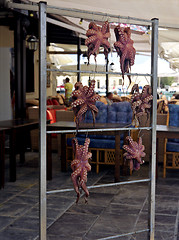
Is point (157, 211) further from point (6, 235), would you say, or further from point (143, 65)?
point (143, 65)

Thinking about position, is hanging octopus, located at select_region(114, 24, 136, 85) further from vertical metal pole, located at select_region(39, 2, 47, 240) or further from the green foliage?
the green foliage

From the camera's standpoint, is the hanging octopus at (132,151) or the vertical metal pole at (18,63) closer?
the hanging octopus at (132,151)

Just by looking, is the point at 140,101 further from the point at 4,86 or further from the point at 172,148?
the point at 4,86

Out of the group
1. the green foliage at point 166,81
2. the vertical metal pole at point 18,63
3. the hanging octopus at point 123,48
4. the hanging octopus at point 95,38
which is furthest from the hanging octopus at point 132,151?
the green foliage at point 166,81

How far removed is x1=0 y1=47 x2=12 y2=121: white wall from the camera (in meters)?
10.3

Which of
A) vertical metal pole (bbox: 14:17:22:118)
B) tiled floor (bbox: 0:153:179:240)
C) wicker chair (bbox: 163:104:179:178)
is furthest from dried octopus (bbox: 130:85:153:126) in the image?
vertical metal pole (bbox: 14:17:22:118)

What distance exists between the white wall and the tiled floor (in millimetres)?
5459

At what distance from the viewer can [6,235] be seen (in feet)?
10.3

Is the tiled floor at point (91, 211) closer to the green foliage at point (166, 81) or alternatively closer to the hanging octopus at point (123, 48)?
the hanging octopus at point (123, 48)

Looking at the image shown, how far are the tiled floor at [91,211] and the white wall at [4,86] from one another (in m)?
5.46

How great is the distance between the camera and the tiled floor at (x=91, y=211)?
3213mm

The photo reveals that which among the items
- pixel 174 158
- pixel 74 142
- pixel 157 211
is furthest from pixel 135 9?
pixel 74 142

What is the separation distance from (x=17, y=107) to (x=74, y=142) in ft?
16.7

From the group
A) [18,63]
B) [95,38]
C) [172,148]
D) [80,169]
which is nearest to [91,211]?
[80,169]
